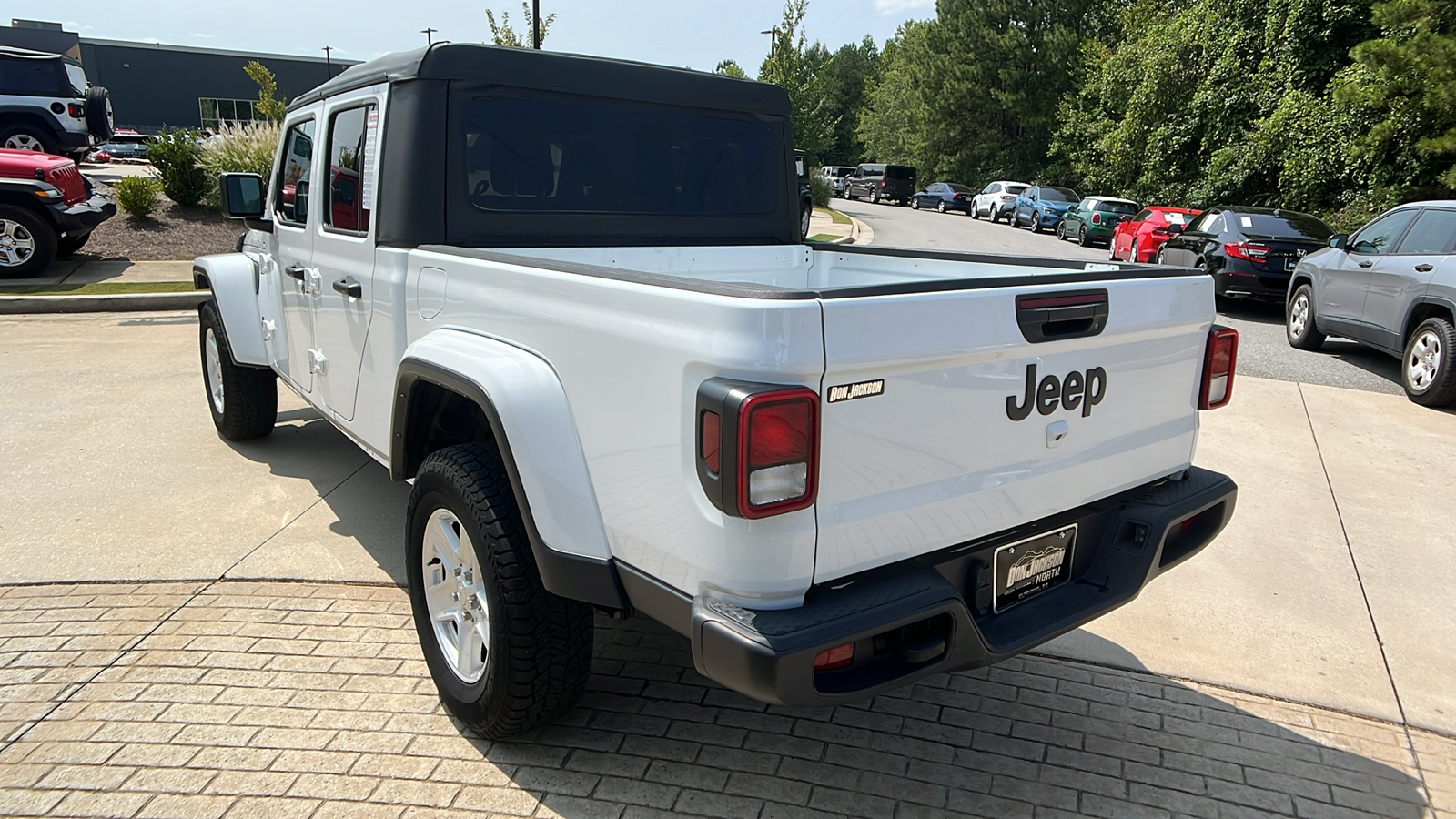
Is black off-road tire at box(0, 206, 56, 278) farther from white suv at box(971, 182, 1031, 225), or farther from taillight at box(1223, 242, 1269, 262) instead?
white suv at box(971, 182, 1031, 225)

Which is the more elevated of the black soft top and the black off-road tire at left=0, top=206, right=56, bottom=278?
the black soft top

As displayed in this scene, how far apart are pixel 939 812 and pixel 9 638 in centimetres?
352

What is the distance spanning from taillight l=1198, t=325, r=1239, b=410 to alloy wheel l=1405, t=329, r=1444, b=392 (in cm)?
609

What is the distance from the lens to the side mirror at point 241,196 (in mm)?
5062

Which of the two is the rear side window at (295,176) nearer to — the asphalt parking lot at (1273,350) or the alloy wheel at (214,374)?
the alloy wheel at (214,374)

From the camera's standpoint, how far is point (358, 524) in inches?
194

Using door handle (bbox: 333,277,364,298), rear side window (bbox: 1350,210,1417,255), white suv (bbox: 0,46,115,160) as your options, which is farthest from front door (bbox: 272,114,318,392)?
white suv (bbox: 0,46,115,160)

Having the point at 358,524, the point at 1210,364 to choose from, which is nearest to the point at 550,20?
the point at 358,524

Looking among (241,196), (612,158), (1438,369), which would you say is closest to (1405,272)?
(1438,369)

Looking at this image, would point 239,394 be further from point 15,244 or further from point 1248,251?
point 1248,251

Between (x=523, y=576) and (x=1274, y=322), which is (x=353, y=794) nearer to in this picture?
(x=523, y=576)

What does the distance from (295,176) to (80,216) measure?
9.12 m

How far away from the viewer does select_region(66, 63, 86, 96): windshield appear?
1830 cm

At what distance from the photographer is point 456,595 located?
10.2ft
